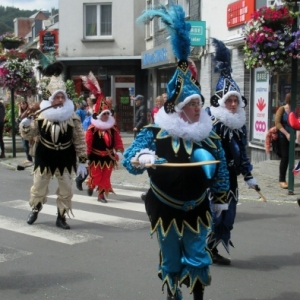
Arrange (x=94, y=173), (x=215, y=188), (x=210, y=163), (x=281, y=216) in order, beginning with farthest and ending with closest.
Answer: (x=94, y=173)
(x=281, y=216)
(x=215, y=188)
(x=210, y=163)

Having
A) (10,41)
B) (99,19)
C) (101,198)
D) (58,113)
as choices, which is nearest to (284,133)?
(101,198)

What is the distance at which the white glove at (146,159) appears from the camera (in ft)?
14.1

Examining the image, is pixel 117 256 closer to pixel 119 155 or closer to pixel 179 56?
pixel 179 56

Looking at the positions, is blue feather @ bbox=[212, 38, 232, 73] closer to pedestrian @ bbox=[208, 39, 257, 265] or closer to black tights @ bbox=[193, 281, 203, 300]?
pedestrian @ bbox=[208, 39, 257, 265]

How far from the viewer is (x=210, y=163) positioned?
431 cm

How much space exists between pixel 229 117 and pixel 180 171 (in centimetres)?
160

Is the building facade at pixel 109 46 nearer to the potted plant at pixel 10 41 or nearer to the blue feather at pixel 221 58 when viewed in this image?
the potted plant at pixel 10 41

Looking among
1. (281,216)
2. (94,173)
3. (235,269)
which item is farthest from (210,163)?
(94,173)

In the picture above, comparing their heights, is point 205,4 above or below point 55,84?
above

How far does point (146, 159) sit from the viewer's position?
4309mm

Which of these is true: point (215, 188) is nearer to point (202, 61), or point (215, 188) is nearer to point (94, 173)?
point (94, 173)

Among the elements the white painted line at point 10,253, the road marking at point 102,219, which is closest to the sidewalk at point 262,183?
the road marking at point 102,219

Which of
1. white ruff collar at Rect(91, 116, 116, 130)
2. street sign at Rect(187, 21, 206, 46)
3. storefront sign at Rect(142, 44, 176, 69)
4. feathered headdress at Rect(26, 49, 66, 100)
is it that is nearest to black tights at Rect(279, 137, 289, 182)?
white ruff collar at Rect(91, 116, 116, 130)

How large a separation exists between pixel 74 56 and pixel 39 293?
76.7 feet
